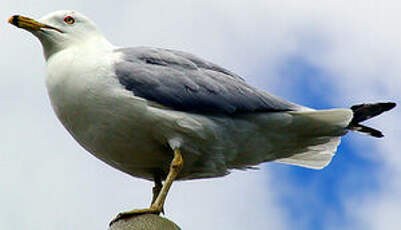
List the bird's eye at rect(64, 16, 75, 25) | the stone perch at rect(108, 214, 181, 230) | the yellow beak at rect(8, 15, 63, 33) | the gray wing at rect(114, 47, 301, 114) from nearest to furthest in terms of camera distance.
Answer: the stone perch at rect(108, 214, 181, 230), the gray wing at rect(114, 47, 301, 114), the yellow beak at rect(8, 15, 63, 33), the bird's eye at rect(64, 16, 75, 25)

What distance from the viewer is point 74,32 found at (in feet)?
23.6

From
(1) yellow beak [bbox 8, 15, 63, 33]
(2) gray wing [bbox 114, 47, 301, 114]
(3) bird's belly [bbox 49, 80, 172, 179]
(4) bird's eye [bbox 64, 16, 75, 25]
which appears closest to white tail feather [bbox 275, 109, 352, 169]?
(2) gray wing [bbox 114, 47, 301, 114]

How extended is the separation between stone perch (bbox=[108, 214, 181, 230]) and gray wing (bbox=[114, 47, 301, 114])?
111 cm

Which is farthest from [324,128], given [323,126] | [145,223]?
[145,223]

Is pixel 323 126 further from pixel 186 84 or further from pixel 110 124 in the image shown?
pixel 110 124

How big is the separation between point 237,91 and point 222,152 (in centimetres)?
56

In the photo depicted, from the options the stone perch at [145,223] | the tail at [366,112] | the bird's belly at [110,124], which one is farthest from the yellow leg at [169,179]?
the tail at [366,112]

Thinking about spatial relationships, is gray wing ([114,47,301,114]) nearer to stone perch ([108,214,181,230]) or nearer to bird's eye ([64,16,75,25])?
bird's eye ([64,16,75,25])

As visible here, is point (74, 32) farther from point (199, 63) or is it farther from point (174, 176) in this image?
point (174, 176)

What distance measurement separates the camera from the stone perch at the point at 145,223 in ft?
19.1

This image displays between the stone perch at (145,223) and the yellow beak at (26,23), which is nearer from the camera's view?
the stone perch at (145,223)

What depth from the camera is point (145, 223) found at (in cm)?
591

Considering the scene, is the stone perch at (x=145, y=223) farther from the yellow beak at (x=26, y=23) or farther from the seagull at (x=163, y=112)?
the yellow beak at (x=26, y=23)

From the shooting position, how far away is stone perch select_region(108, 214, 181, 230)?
5.83 meters
